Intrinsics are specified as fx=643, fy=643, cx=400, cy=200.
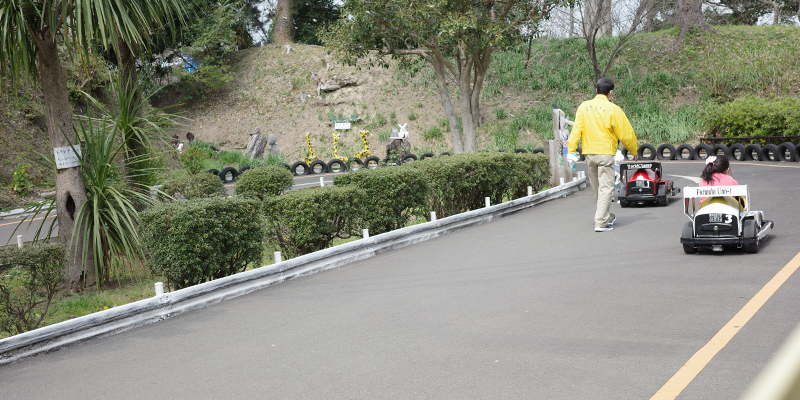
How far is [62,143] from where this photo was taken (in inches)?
322

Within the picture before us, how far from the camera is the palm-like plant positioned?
24.4 ft

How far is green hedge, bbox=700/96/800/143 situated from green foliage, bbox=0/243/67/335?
2223 centimetres

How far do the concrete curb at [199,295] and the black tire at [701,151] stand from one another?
15835 mm

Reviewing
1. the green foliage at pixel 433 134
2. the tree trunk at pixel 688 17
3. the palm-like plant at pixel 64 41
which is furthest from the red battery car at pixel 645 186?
the tree trunk at pixel 688 17

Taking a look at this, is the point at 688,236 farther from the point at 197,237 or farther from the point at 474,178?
the point at 197,237

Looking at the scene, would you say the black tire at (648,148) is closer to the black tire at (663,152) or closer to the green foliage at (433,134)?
the black tire at (663,152)

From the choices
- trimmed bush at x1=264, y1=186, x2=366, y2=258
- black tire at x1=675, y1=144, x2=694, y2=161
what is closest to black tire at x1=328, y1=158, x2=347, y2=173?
black tire at x1=675, y1=144, x2=694, y2=161

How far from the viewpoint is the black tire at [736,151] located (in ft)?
69.1

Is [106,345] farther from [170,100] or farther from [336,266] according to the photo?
[170,100]

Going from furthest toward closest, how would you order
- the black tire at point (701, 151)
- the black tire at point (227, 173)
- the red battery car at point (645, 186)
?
the black tire at point (227, 173), the black tire at point (701, 151), the red battery car at point (645, 186)

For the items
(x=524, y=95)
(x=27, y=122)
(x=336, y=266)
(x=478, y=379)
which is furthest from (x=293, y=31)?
(x=478, y=379)

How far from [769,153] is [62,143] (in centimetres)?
1983

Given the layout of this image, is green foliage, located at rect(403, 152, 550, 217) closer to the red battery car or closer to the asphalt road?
the red battery car

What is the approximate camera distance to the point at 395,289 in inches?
268
